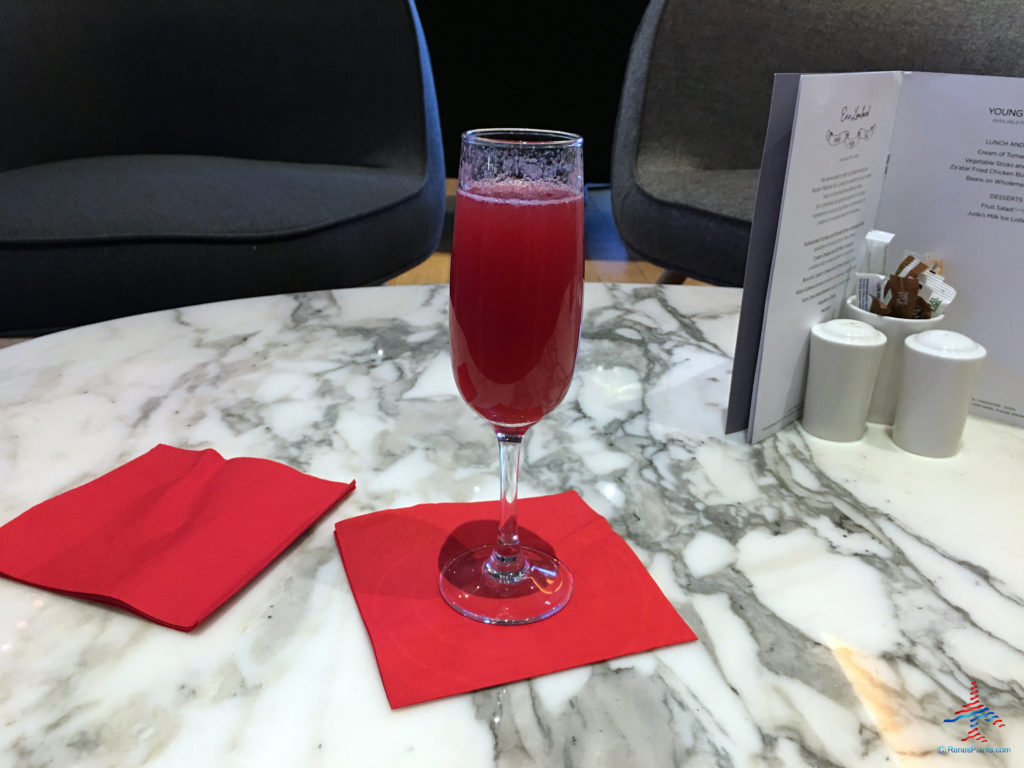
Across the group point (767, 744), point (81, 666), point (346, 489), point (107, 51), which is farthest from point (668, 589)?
point (107, 51)

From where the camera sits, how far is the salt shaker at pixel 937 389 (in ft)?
2.42

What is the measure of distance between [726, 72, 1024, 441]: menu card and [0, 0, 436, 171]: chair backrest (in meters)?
1.30

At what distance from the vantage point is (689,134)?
198 cm

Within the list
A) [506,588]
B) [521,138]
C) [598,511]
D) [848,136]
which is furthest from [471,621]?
[848,136]

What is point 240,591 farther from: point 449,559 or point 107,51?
point 107,51

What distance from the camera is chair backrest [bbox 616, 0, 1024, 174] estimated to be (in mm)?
1870

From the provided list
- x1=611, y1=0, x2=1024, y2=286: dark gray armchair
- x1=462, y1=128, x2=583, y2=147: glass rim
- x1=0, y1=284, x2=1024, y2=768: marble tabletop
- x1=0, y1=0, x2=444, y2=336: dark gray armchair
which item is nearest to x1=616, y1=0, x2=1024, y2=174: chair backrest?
x1=611, y1=0, x2=1024, y2=286: dark gray armchair

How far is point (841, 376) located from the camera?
772 mm

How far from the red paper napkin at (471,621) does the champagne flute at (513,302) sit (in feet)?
0.06

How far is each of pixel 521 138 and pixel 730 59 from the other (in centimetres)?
161

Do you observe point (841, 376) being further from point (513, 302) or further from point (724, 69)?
point (724, 69)

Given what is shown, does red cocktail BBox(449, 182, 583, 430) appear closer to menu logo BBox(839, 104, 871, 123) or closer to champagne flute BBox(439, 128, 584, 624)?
champagne flute BBox(439, 128, 584, 624)

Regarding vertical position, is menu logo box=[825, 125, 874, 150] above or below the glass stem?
above

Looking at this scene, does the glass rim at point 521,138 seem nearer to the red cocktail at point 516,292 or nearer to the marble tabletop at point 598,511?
the red cocktail at point 516,292
